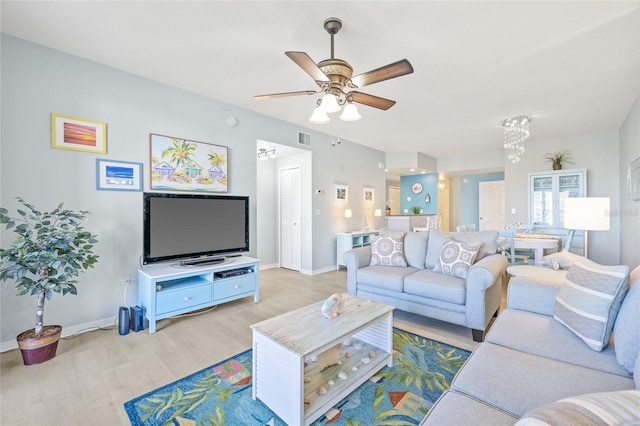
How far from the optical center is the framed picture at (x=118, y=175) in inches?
111

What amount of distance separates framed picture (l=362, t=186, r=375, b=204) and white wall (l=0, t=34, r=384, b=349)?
3184mm

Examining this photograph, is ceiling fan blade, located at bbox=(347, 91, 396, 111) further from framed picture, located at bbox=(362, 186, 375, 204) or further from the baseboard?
framed picture, located at bbox=(362, 186, 375, 204)

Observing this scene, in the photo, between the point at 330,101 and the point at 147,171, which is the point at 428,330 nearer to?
the point at 330,101

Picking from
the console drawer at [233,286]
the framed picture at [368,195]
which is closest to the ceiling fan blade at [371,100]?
the console drawer at [233,286]

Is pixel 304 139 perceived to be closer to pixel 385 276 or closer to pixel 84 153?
pixel 385 276

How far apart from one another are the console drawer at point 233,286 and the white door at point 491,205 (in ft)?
23.8

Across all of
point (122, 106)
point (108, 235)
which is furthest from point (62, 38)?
point (108, 235)

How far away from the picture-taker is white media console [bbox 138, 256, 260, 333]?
2.72m

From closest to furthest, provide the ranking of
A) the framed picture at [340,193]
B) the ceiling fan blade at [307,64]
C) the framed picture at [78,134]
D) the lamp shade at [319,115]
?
the ceiling fan blade at [307,64] → the lamp shade at [319,115] → the framed picture at [78,134] → the framed picture at [340,193]

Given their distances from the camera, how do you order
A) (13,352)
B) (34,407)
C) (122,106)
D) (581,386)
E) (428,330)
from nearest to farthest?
1. (581,386)
2. (34,407)
3. (13,352)
4. (428,330)
5. (122,106)

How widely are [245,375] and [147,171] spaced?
7.84 feet

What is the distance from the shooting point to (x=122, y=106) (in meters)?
2.95

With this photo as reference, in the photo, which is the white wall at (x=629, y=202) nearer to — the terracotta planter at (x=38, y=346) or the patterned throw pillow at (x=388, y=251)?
the patterned throw pillow at (x=388, y=251)

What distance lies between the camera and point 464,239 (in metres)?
3.14
